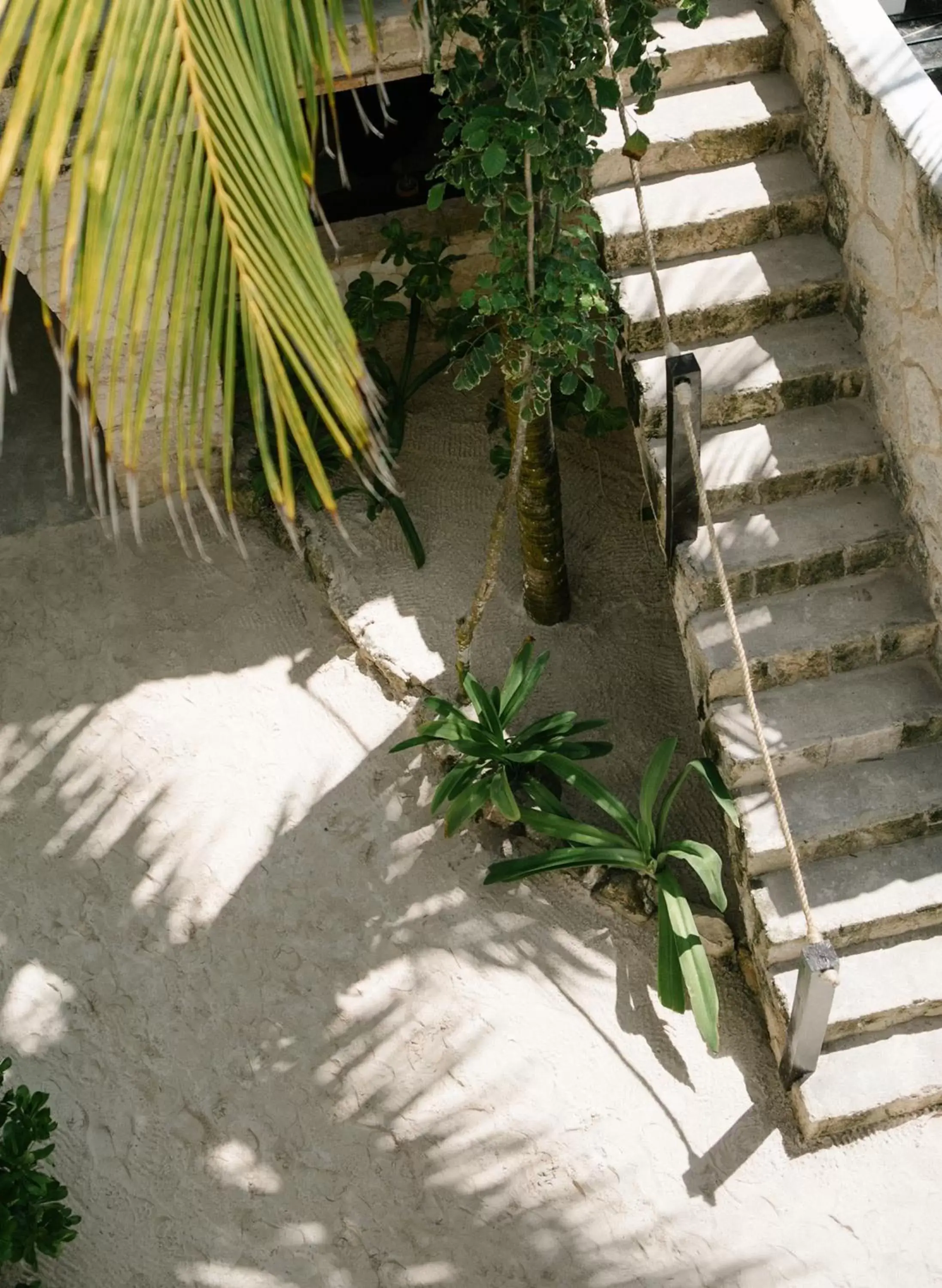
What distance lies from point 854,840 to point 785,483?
126 centimetres

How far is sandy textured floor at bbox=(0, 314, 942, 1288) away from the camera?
4.11 metres

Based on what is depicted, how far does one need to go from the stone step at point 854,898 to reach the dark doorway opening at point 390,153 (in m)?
4.09

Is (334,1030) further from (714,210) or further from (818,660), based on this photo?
(714,210)

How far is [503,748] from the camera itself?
15.9ft

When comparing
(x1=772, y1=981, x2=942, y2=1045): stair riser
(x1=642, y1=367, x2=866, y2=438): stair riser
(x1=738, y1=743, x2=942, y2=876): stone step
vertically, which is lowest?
(x1=772, y1=981, x2=942, y2=1045): stair riser

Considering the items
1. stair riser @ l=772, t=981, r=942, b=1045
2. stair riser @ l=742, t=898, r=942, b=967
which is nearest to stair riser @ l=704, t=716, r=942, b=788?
stair riser @ l=742, t=898, r=942, b=967

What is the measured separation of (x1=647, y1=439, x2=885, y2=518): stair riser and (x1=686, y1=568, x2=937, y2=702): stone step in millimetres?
342

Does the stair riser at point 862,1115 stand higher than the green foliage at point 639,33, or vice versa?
the green foliage at point 639,33

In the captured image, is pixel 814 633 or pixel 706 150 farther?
pixel 706 150

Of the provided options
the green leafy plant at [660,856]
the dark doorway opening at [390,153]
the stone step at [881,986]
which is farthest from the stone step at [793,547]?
the dark doorway opening at [390,153]

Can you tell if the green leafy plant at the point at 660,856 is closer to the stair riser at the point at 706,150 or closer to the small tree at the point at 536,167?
the small tree at the point at 536,167

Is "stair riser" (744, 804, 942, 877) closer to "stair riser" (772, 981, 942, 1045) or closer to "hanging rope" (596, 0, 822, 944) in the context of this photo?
"hanging rope" (596, 0, 822, 944)

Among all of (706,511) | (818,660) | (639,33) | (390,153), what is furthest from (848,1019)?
(390,153)

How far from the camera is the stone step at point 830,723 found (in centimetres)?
439
